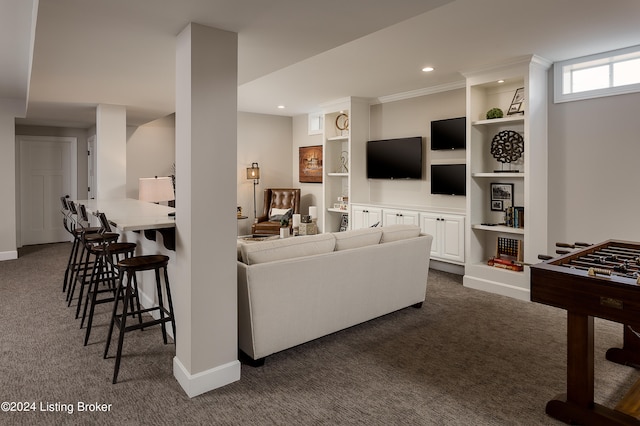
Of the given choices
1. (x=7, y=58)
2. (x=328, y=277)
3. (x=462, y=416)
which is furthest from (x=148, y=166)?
(x=462, y=416)

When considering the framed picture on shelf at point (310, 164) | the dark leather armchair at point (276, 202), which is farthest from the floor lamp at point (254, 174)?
the framed picture on shelf at point (310, 164)

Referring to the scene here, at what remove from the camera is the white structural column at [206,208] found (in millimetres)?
2383

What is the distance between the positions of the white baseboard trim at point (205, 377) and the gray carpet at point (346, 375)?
48 mm

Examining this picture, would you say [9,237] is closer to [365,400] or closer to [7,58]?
[7,58]

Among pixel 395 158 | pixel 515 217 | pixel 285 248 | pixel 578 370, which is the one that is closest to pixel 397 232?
pixel 285 248

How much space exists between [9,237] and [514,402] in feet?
23.7

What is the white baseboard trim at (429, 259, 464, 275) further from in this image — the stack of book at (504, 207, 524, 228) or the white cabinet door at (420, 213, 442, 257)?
the stack of book at (504, 207, 524, 228)

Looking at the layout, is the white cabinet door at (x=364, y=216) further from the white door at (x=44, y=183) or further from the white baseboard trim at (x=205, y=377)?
the white door at (x=44, y=183)

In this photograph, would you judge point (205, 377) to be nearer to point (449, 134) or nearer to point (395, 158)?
point (449, 134)

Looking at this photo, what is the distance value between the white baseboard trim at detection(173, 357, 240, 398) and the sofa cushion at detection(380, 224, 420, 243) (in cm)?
171

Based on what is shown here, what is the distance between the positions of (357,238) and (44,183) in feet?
23.1

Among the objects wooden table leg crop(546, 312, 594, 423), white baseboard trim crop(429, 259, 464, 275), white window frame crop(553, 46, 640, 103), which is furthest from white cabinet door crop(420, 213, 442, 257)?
wooden table leg crop(546, 312, 594, 423)

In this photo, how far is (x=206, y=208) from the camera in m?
2.44

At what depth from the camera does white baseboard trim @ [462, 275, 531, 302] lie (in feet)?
14.2
